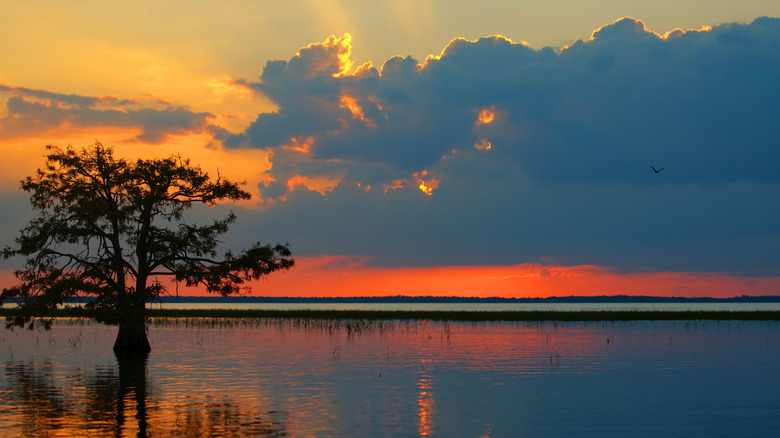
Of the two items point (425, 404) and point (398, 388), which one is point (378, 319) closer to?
point (398, 388)

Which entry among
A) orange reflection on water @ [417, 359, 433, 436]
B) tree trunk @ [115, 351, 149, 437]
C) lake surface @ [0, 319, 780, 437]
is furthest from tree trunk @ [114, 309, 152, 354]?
orange reflection on water @ [417, 359, 433, 436]

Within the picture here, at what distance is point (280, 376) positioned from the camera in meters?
37.5

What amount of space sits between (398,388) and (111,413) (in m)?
12.0

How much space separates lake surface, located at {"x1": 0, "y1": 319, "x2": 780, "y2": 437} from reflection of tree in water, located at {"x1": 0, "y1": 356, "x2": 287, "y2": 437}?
0.22 ft

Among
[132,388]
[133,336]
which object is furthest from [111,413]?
[133,336]

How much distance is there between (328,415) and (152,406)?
6.75 meters

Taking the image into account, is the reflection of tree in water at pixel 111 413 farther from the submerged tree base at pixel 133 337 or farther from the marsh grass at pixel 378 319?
the marsh grass at pixel 378 319

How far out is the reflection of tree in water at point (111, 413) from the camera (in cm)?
2305

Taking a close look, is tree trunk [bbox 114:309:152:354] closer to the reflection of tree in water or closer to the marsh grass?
the reflection of tree in water

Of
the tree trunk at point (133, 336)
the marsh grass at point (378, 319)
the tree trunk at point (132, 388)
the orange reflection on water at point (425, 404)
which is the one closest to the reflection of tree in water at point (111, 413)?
the tree trunk at point (132, 388)

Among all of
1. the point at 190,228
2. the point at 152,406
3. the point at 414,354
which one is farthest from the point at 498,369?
the point at 190,228

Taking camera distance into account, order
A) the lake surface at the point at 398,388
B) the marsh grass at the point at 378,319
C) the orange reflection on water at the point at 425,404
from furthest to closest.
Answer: the marsh grass at the point at 378,319, the lake surface at the point at 398,388, the orange reflection on water at the point at 425,404

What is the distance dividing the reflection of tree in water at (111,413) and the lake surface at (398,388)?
7cm

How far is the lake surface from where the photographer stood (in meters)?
24.2
